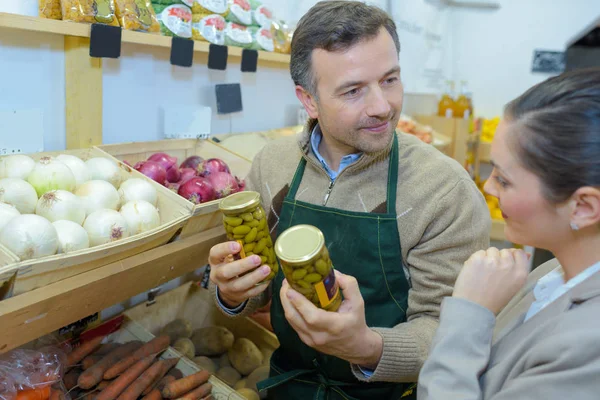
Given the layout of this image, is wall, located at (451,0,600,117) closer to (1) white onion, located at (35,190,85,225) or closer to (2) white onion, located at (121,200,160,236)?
(2) white onion, located at (121,200,160,236)

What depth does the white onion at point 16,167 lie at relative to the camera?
52.7 inches

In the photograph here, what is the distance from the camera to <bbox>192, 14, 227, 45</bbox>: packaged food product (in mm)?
2033

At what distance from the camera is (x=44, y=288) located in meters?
1.06

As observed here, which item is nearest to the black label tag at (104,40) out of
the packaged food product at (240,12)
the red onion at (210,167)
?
the red onion at (210,167)

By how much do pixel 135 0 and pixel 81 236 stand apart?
93 centimetres

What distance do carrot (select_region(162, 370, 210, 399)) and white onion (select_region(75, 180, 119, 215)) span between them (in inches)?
22.8

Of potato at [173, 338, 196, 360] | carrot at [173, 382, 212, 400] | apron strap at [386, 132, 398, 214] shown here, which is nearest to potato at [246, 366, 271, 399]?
potato at [173, 338, 196, 360]

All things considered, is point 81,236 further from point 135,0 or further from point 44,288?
point 135,0

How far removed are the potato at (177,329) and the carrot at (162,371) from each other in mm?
335

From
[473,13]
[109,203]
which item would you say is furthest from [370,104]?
[473,13]

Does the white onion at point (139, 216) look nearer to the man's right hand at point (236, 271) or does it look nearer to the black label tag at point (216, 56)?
the man's right hand at point (236, 271)

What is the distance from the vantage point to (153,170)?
166cm

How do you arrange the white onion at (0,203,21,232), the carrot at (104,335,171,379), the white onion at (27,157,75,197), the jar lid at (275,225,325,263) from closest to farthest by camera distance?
the jar lid at (275,225,325,263) → the white onion at (0,203,21,232) → the white onion at (27,157,75,197) → the carrot at (104,335,171,379)

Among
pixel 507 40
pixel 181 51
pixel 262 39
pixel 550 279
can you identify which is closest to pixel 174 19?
pixel 181 51
